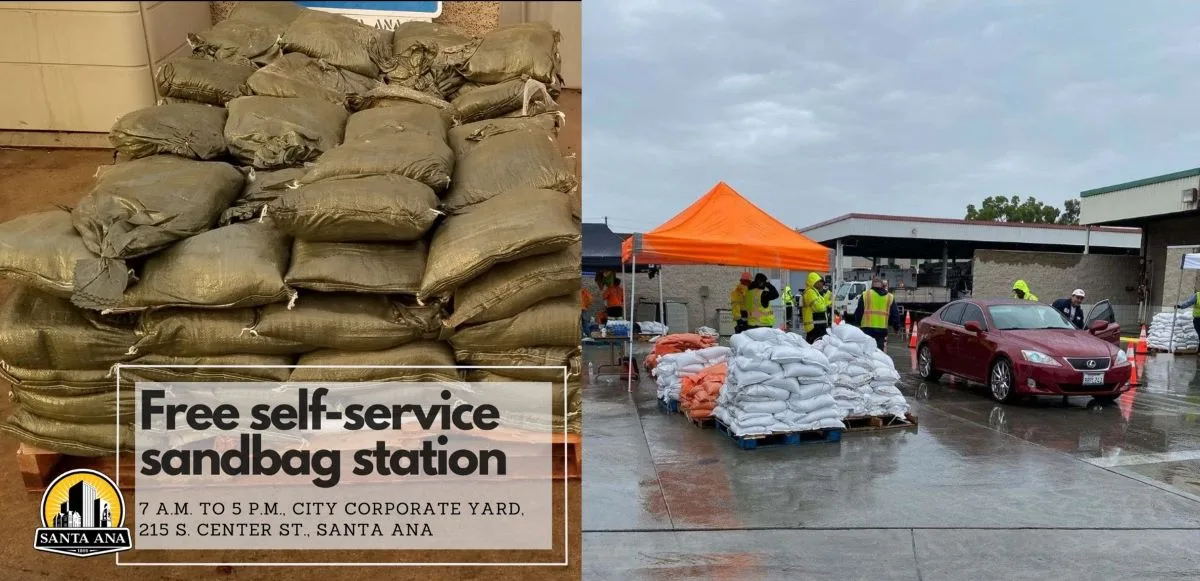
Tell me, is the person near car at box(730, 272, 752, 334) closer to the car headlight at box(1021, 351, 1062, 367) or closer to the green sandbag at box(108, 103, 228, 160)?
the car headlight at box(1021, 351, 1062, 367)

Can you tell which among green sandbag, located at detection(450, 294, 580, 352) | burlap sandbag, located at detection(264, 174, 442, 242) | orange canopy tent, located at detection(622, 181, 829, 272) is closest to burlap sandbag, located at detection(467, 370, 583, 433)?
green sandbag, located at detection(450, 294, 580, 352)

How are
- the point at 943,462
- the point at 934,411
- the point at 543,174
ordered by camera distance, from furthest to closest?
the point at 934,411 → the point at 943,462 → the point at 543,174

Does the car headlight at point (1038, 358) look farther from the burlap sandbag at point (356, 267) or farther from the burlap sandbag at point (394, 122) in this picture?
the burlap sandbag at point (356, 267)

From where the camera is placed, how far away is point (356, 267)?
2738mm

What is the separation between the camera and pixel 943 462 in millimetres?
4660

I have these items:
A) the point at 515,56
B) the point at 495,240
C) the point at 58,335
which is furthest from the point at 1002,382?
the point at 58,335

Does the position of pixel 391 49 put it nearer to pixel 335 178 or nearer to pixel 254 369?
pixel 335 178

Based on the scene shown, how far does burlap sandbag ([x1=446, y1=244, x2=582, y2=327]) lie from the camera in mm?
2809

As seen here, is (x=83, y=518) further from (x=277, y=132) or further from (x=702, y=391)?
(x=702, y=391)

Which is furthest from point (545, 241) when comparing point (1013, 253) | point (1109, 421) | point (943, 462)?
point (1013, 253)

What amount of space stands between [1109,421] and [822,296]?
325cm

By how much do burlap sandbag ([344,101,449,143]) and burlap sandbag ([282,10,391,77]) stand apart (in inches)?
13.4

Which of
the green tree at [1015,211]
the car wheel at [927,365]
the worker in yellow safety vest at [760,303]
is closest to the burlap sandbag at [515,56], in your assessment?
the worker in yellow safety vest at [760,303]

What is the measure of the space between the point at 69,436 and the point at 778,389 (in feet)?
13.4
